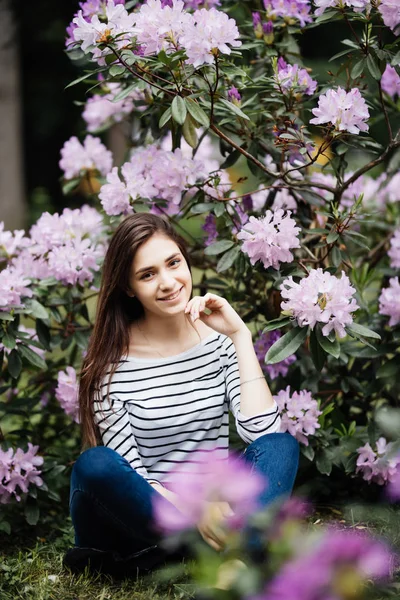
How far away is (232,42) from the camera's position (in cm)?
216

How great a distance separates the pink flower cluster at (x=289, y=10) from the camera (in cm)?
261

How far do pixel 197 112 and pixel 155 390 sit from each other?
30.4 inches

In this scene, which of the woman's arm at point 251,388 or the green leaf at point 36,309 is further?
the green leaf at point 36,309

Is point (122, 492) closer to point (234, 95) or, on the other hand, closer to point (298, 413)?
point (298, 413)

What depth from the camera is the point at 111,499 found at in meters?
2.03

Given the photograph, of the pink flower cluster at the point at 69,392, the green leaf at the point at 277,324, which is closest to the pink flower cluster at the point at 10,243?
the pink flower cluster at the point at 69,392

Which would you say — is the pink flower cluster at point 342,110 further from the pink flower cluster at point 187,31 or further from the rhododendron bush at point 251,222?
the pink flower cluster at point 187,31

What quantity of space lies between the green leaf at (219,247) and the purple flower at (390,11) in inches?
30.2

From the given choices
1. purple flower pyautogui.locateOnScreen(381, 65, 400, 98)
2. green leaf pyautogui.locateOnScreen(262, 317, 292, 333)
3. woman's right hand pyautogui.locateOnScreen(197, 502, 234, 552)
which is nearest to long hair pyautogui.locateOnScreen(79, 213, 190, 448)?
green leaf pyautogui.locateOnScreen(262, 317, 292, 333)

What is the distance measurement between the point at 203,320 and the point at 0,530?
0.99 meters

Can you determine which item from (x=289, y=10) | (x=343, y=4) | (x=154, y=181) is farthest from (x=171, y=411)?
(x=289, y=10)

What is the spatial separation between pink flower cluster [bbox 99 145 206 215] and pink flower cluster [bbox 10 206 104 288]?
0.58 ft

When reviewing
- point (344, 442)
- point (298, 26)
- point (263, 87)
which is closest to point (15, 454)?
point (344, 442)

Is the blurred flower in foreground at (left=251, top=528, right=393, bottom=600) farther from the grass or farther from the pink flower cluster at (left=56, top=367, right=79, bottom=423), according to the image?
the pink flower cluster at (left=56, top=367, right=79, bottom=423)
